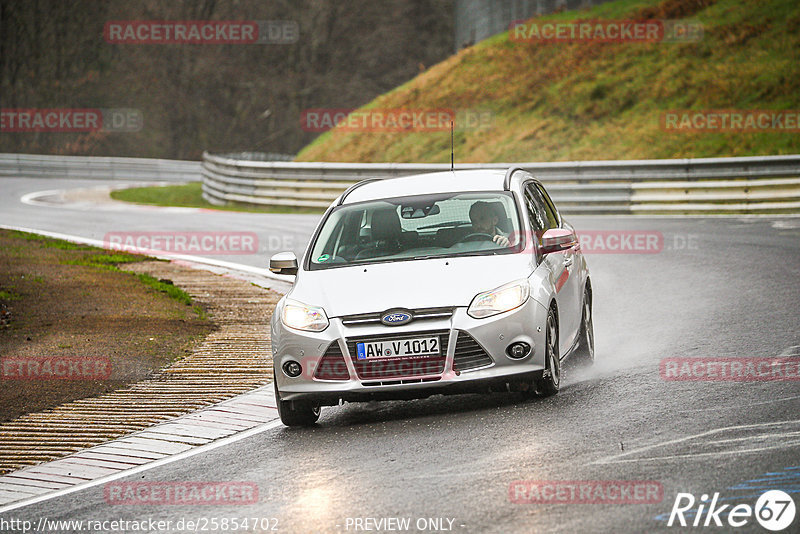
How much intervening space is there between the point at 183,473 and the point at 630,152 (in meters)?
24.7

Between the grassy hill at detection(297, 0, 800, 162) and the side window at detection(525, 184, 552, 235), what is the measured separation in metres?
18.9

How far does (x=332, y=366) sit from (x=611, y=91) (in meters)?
27.9

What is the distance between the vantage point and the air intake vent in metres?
7.74

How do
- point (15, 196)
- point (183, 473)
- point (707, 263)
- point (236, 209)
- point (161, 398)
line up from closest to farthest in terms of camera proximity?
point (183, 473)
point (161, 398)
point (707, 263)
point (236, 209)
point (15, 196)

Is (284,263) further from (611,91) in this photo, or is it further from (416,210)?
(611,91)

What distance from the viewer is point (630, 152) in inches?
1193

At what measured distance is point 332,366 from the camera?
7840mm

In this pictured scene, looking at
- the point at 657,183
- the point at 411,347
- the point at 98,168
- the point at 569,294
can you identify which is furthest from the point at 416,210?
the point at 98,168

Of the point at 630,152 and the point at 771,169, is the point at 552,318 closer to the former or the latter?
the point at 771,169

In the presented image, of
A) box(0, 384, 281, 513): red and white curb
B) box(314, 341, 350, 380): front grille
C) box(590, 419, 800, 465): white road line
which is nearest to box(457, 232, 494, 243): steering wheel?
box(314, 341, 350, 380): front grille

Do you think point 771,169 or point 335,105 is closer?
point 771,169

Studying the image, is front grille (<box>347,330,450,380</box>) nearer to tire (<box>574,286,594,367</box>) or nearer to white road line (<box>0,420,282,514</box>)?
white road line (<box>0,420,282,514</box>)

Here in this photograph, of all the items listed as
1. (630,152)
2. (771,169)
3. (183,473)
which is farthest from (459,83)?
(183,473)

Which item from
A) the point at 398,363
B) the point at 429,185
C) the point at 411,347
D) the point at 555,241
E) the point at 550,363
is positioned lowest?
the point at 550,363
